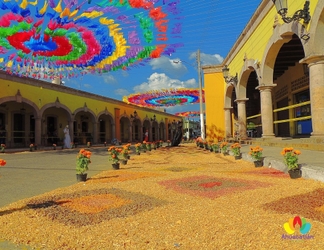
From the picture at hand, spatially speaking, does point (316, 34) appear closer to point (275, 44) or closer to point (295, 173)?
point (275, 44)

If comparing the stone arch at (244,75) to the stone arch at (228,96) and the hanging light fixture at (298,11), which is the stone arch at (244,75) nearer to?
the stone arch at (228,96)

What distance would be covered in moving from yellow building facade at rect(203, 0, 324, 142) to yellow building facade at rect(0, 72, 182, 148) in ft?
20.7

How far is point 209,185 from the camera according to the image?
5.48 meters

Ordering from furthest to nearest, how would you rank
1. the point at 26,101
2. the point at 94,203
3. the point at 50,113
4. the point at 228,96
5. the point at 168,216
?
1. the point at 50,113
2. the point at 228,96
3. the point at 26,101
4. the point at 94,203
5. the point at 168,216

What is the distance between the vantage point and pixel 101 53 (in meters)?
13.1

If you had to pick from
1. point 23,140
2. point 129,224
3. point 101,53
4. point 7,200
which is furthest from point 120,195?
point 23,140

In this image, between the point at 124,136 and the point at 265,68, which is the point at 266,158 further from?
the point at 124,136

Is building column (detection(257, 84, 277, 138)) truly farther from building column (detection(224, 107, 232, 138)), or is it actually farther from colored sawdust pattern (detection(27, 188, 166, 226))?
colored sawdust pattern (detection(27, 188, 166, 226))

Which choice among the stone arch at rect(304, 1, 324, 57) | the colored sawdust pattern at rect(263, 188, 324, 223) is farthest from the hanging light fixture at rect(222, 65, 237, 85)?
the colored sawdust pattern at rect(263, 188, 324, 223)

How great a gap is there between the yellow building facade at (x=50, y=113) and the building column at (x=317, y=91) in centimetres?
1737

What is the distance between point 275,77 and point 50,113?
18.6 meters

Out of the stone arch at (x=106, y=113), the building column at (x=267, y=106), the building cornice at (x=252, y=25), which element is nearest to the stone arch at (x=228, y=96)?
the building cornice at (x=252, y=25)

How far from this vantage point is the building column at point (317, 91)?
8453 mm

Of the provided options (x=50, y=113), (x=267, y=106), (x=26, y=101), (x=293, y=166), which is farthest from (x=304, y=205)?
(x=50, y=113)
